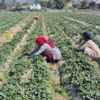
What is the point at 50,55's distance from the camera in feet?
36.7

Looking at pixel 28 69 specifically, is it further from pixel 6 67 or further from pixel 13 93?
pixel 13 93

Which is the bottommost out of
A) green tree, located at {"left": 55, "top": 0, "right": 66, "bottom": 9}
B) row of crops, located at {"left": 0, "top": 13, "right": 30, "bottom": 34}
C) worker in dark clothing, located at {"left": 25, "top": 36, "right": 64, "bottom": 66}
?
green tree, located at {"left": 55, "top": 0, "right": 66, "bottom": 9}

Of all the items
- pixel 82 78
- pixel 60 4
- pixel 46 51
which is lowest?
pixel 60 4

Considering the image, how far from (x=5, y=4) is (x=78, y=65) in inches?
5323

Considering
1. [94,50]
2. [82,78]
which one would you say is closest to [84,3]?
[94,50]

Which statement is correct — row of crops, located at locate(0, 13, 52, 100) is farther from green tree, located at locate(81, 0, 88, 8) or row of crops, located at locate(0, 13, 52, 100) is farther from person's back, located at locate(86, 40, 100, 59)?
green tree, located at locate(81, 0, 88, 8)

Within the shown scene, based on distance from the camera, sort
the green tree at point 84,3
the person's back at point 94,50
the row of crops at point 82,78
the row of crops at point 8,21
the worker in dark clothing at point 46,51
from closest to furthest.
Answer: the row of crops at point 82,78 → the worker in dark clothing at point 46,51 → the person's back at point 94,50 → the row of crops at point 8,21 → the green tree at point 84,3

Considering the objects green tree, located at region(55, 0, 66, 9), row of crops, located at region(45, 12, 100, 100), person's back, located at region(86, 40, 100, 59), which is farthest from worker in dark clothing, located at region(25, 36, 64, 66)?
green tree, located at region(55, 0, 66, 9)

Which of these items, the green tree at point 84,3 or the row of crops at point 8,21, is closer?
Result: the row of crops at point 8,21

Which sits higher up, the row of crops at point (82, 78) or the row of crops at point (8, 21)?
the row of crops at point (82, 78)

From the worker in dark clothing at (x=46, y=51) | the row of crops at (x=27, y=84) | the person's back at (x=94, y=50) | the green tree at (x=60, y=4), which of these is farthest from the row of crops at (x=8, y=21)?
the green tree at (x=60, y=4)

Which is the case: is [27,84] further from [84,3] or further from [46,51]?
[84,3]

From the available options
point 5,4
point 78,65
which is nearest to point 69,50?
point 78,65

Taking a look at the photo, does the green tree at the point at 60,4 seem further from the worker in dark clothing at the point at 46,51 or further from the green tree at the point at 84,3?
the worker in dark clothing at the point at 46,51
